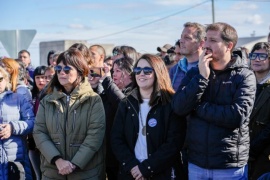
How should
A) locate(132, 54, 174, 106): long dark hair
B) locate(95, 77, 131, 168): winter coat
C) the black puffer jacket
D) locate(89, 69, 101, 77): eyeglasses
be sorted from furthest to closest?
locate(89, 69, 101, 77): eyeglasses < locate(95, 77, 131, 168): winter coat < locate(132, 54, 174, 106): long dark hair < the black puffer jacket

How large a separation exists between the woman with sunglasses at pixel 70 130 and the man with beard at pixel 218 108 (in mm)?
1040

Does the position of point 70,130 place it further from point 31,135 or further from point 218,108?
point 31,135

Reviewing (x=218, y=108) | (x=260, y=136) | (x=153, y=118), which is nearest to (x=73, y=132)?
(x=153, y=118)

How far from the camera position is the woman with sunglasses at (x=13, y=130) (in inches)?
198

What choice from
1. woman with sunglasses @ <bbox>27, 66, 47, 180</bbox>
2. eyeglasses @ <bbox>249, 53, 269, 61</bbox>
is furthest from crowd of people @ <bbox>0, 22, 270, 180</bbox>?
woman with sunglasses @ <bbox>27, 66, 47, 180</bbox>

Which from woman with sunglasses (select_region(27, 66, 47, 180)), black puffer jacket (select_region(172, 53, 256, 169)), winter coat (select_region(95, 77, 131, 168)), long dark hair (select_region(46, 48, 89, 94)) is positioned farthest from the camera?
woman with sunglasses (select_region(27, 66, 47, 180))

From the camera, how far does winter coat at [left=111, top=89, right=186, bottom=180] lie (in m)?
4.27

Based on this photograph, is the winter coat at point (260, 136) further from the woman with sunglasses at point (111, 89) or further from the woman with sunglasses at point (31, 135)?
the woman with sunglasses at point (31, 135)

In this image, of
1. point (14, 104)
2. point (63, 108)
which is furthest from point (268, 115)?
point (14, 104)

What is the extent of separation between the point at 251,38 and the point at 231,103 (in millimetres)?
44965

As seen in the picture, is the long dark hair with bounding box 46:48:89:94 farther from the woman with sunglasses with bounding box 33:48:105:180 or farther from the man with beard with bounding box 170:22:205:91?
the man with beard with bounding box 170:22:205:91

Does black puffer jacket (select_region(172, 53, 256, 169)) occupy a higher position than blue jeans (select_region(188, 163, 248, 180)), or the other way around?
black puffer jacket (select_region(172, 53, 256, 169))

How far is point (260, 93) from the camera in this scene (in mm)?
5219

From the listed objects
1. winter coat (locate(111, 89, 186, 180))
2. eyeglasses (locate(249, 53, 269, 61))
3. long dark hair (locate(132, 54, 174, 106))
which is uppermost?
eyeglasses (locate(249, 53, 269, 61))
